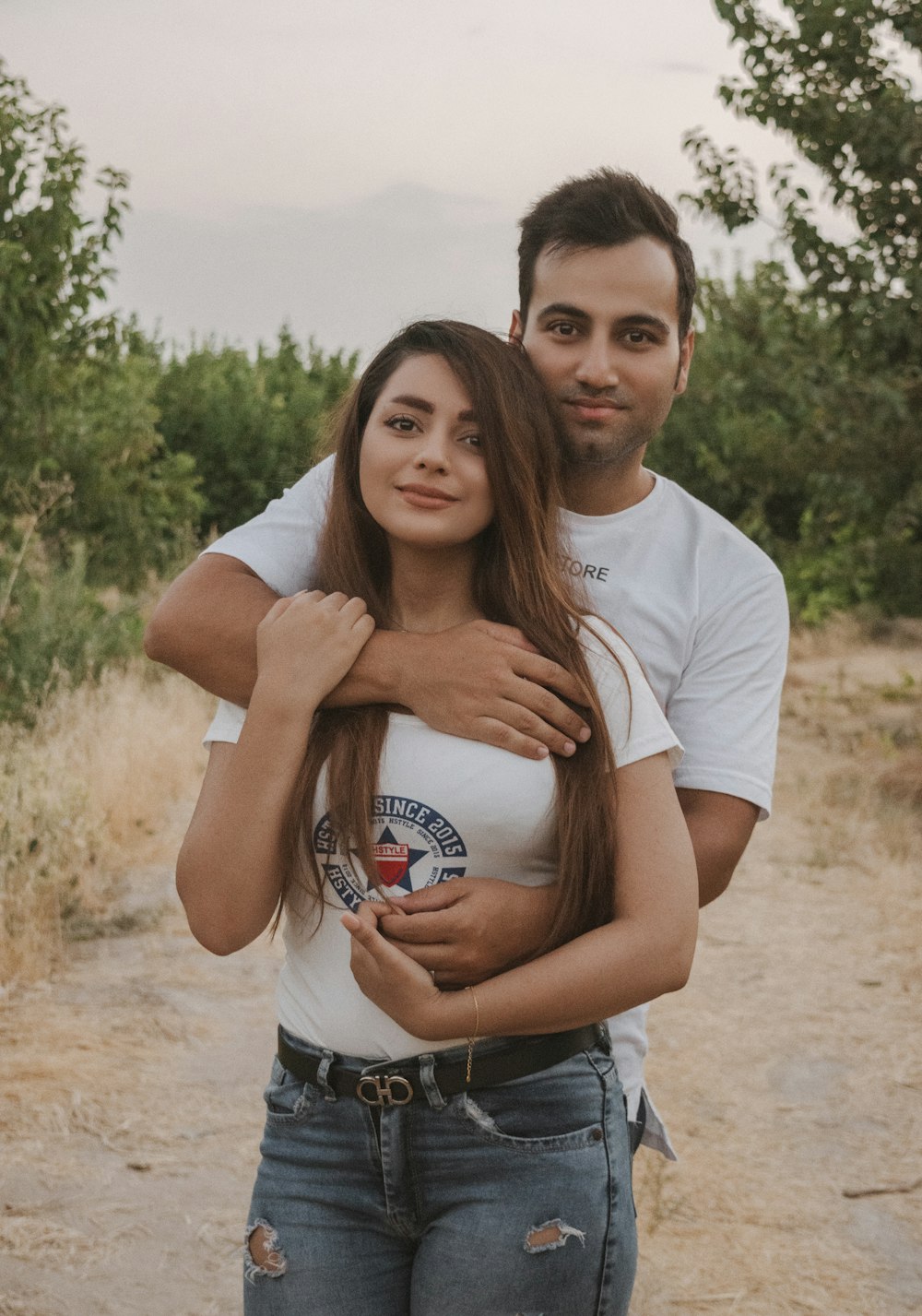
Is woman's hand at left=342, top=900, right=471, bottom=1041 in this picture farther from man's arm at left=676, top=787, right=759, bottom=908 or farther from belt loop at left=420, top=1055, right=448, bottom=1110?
man's arm at left=676, top=787, right=759, bottom=908

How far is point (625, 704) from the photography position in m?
1.96

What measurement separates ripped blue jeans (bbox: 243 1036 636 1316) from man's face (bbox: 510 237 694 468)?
3.49 ft

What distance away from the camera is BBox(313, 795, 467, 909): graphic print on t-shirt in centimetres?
189

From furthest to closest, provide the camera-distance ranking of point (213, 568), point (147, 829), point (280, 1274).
→ point (147, 829)
point (213, 568)
point (280, 1274)

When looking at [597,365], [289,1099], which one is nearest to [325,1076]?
[289,1099]

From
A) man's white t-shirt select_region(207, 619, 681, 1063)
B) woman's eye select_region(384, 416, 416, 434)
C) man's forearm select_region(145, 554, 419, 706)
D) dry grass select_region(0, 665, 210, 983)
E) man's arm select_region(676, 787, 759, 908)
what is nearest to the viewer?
man's white t-shirt select_region(207, 619, 681, 1063)

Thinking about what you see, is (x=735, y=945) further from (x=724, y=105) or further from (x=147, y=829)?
(x=724, y=105)

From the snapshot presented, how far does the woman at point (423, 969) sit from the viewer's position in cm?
182

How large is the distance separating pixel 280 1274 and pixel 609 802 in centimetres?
77

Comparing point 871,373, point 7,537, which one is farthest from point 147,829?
point 871,373

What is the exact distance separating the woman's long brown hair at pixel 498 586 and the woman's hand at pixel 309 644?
8cm

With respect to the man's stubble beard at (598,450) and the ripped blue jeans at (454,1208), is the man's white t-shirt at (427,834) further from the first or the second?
the man's stubble beard at (598,450)

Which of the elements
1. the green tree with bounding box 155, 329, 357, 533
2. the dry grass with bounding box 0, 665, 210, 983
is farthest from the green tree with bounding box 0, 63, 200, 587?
the green tree with bounding box 155, 329, 357, 533

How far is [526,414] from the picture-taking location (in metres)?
2.09
